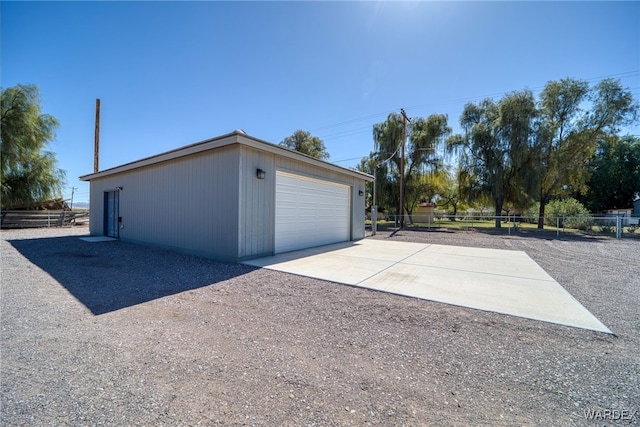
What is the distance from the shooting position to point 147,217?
325 inches

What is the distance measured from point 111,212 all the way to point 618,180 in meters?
45.3

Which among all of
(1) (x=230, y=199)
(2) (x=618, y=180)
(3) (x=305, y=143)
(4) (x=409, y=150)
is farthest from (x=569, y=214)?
(1) (x=230, y=199)

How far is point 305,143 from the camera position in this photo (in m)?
26.4

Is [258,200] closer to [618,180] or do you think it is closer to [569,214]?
[569,214]

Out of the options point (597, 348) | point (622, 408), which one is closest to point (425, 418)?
point (622, 408)

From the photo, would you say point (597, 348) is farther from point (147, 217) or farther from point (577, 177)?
point (577, 177)

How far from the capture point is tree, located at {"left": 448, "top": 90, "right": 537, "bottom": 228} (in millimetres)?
16859

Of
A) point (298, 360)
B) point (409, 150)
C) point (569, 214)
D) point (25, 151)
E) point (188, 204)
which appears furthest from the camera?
point (409, 150)

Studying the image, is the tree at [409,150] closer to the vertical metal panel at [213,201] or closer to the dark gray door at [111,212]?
the vertical metal panel at [213,201]

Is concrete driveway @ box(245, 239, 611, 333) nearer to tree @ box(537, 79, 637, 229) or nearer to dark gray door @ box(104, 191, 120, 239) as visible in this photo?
dark gray door @ box(104, 191, 120, 239)

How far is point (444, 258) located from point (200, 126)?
41.8 feet

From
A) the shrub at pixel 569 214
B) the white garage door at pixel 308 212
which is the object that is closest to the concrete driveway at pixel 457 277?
the white garage door at pixel 308 212

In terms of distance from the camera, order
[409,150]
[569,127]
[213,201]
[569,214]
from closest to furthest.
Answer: [213,201], [569,127], [569,214], [409,150]

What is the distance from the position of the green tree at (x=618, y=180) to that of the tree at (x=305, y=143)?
96.2 feet
